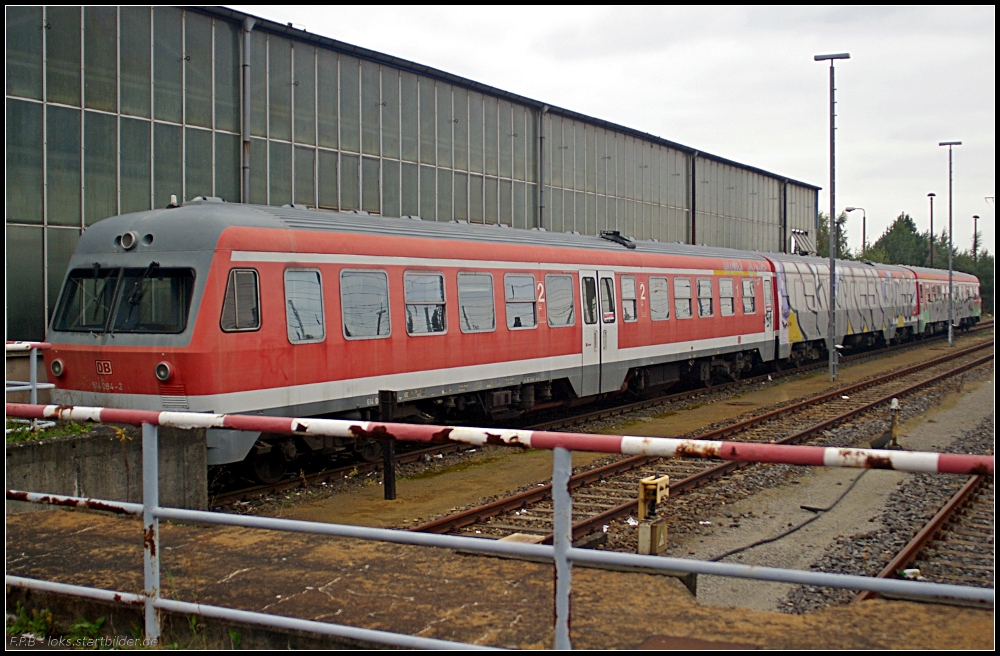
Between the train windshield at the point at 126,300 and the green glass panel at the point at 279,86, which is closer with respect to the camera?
the train windshield at the point at 126,300

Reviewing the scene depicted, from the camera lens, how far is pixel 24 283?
15055mm

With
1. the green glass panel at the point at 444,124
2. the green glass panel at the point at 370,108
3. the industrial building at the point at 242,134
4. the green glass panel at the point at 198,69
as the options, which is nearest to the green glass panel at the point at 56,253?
the industrial building at the point at 242,134

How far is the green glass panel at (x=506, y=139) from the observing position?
26938 mm

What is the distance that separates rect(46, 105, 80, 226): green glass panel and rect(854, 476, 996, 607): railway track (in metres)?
14.2

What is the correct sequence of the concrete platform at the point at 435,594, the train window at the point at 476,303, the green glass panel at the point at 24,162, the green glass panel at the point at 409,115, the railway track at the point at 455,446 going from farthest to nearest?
the green glass panel at the point at 409,115 < the green glass panel at the point at 24,162 < the train window at the point at 476,303 < the railway track at the point at 455,446 < the concrete platform at the point at 435,594

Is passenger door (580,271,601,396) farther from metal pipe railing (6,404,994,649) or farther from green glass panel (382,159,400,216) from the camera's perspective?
metal pipe railing (6,404,994,649)

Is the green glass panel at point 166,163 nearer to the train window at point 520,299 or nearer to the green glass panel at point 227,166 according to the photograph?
the green glass panel at point 227,166

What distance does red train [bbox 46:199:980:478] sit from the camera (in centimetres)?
951

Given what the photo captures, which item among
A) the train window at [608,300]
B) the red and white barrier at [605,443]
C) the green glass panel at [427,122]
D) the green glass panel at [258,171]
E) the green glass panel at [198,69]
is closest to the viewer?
the red and white barrier at [605,443]

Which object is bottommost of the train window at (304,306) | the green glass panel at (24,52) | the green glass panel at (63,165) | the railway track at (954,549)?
the railway track at (954,549)

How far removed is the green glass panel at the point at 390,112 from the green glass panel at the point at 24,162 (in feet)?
29.6

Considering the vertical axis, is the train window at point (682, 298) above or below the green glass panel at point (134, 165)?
below

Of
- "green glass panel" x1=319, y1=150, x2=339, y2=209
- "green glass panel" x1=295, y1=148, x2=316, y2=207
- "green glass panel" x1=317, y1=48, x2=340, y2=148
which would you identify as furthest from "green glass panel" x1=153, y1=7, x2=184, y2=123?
"green glass panel" x1=319, y1=150, x2=339, y2=209

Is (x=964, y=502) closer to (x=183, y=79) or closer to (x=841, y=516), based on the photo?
(x=841, y=516)
